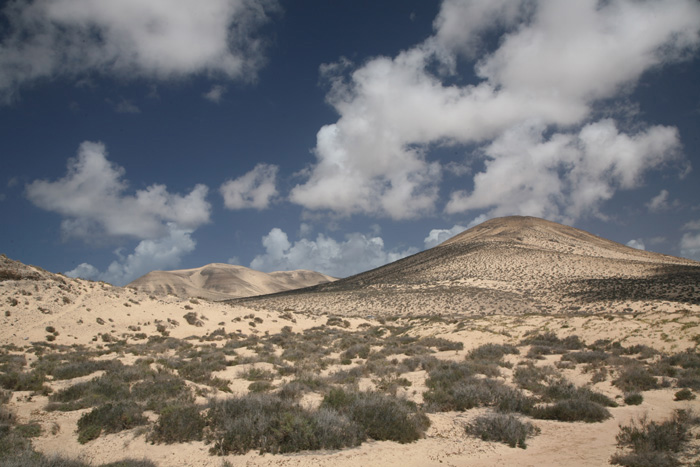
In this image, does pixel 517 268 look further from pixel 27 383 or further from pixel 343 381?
pixel 27 383

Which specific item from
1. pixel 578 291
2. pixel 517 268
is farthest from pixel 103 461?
pixel 517 268

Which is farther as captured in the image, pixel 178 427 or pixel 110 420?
pixel 110 420

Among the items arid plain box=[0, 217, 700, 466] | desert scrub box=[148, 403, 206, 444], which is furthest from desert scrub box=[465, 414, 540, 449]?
desert scrub box=[148, 403, 206, 444]

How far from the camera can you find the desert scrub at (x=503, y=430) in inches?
281

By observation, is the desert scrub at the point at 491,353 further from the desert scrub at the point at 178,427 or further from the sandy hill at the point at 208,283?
the sandy hill at the point at 208,283

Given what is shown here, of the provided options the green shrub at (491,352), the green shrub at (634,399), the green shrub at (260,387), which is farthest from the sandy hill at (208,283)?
the green shrub at (634,399)

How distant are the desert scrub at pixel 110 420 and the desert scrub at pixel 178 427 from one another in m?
0.76

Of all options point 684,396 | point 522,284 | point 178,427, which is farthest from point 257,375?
point 522,284

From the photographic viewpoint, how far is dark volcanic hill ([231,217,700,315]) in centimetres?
4038

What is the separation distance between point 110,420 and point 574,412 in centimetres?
1055

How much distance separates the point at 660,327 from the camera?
16844mm

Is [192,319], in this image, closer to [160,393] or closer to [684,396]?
[160,393]

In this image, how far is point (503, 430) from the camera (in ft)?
24.2

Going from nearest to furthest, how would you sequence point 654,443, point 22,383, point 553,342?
point 654,443, point 22,383, point 553,342
